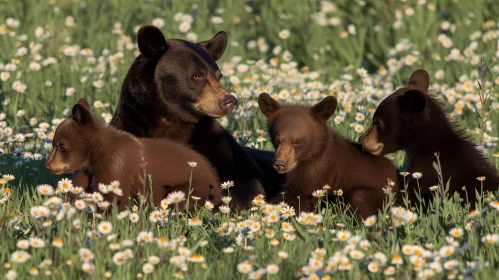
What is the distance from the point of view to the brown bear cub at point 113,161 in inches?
242

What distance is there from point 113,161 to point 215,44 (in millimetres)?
2104

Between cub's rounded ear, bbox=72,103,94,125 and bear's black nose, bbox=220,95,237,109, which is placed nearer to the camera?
cub's rounded ear, bbox=72,103,94,125

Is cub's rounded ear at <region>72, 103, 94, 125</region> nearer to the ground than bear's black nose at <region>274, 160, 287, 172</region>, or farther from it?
farther from it

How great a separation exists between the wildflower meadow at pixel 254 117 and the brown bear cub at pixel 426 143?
0.32 m

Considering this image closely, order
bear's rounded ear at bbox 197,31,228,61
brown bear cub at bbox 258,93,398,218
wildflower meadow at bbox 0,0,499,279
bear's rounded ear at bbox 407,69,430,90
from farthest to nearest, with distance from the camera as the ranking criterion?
bear's rounded ear at bbox 197,31,228,61 < bear's rounded ear at bbox 407,69,430,90 < brown bear cub at bbox 258,93,398,218 < wildflower meadow at bbox 0,0,499,279

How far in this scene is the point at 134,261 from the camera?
4.78 meters

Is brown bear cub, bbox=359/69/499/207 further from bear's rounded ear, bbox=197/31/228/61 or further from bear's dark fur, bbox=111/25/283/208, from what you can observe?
bear's rounded ear, bbox=197/31/228/61

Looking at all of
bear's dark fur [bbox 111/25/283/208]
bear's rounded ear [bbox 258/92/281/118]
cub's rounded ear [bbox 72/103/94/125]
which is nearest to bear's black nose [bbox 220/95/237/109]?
bear's dark fur [bbox 111/25/283/208]

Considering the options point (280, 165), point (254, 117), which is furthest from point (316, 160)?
point (254, 117)

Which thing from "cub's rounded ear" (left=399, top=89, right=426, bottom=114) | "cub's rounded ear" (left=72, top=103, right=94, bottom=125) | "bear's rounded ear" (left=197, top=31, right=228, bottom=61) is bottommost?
"cub's rounded ear" (left=72, top=103, right=94, bottom=125)

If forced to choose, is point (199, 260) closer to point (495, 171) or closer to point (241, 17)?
point (495, 171)

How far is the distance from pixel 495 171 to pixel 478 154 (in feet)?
0.57

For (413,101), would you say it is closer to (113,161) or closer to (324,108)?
(324,108)

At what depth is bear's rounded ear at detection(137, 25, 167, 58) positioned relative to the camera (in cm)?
705
